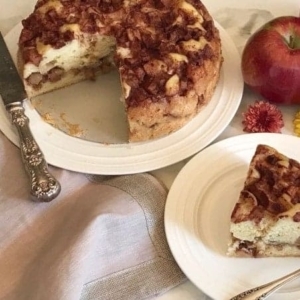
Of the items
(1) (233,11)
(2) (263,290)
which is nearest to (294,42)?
(1) (233,11)

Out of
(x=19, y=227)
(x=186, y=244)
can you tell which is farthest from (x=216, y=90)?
(x=19, y=227)

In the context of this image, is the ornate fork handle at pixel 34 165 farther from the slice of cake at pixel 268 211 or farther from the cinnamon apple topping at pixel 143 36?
the slice of cake at pixel 268 211

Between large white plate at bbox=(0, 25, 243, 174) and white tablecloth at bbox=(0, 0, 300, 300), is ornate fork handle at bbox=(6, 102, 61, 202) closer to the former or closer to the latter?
large white plate at bbox=(0, 25, 243, 174)

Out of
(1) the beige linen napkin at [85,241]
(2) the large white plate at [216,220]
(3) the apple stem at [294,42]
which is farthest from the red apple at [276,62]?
(1) the beige linen napkin at [85,241]

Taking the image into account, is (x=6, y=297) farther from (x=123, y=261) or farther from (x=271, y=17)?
(x=271, y=17)

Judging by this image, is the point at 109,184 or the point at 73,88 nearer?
the point at 109,184
